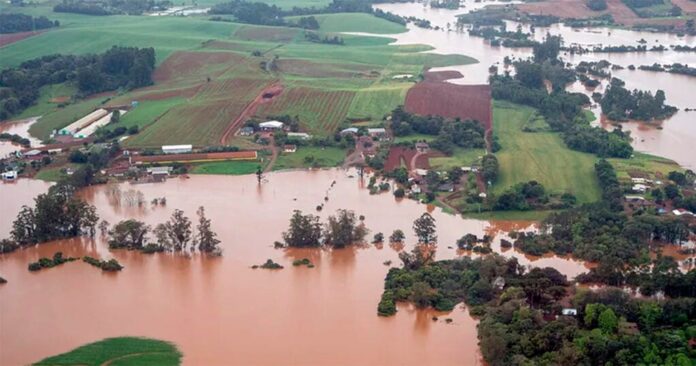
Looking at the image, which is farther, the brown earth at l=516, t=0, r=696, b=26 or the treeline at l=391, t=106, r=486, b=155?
the brown earth at l=516, t=0, r=696, b=26

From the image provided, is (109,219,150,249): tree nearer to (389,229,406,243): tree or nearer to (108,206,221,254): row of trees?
(108,206,221,254): row of trees

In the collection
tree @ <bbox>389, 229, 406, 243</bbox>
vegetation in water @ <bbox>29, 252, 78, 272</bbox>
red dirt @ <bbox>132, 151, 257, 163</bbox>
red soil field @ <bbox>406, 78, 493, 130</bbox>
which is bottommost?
vegetation in water @ <bbox>29, 252, 78, 272</bbox>

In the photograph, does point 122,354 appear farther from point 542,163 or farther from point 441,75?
point 441,75

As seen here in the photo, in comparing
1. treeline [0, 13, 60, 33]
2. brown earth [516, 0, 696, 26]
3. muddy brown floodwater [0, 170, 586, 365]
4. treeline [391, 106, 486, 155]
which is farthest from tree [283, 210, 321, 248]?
brown earth [516, 0, 696, 26]

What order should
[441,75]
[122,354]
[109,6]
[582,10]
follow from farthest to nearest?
[582,10]
[109,6]
[441,75]
[122,354]

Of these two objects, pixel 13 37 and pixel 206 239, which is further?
pixel 13 37

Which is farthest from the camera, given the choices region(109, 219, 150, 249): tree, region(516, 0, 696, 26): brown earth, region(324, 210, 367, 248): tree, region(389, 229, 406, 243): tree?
region(516, 0, 696, 26): brown earth

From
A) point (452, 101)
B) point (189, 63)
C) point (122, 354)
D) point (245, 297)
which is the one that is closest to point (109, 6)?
point (189, 63)

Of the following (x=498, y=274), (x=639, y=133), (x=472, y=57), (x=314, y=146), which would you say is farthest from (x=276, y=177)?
(x=472, y=57)
